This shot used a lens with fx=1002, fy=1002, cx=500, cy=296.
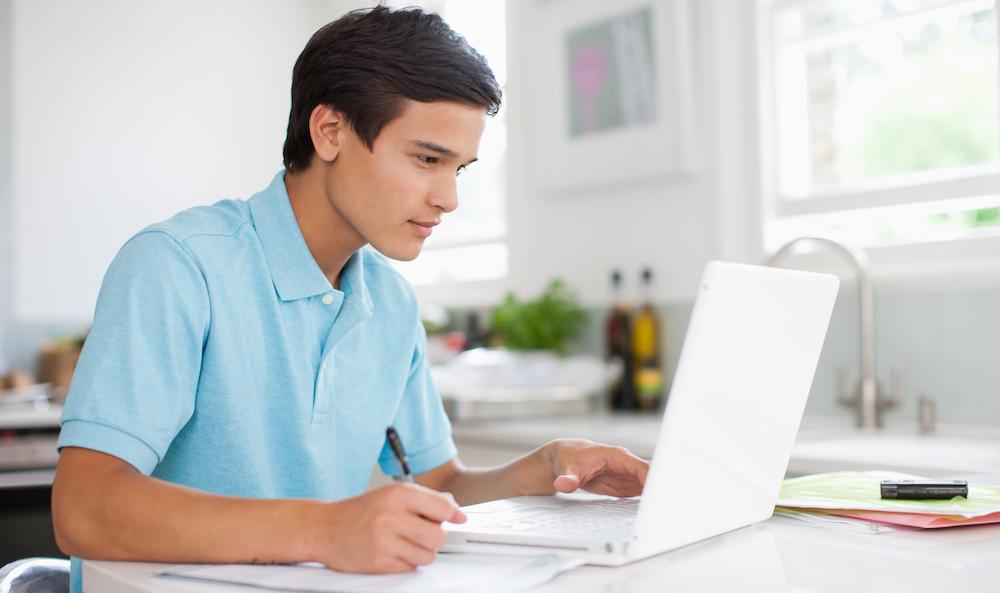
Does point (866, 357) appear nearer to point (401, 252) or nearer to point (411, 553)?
point (401, 252)

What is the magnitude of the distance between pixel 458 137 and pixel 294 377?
0.36 meters

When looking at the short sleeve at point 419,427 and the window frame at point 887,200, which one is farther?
the window frame at point 887,200

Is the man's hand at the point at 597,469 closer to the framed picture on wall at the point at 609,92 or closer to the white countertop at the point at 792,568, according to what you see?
the white countertop at the point at 792,568

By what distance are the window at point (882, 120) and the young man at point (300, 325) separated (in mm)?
1457

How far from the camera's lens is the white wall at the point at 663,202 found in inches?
106

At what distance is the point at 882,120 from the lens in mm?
2514

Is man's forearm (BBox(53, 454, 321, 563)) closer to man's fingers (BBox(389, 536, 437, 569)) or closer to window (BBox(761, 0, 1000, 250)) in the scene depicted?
man's fingers (BBox(389, 536, 437, 569))

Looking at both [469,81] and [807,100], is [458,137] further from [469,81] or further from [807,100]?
[807,100]

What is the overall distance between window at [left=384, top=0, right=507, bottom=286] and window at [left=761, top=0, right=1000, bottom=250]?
1.13 meters

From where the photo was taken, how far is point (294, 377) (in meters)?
1.25

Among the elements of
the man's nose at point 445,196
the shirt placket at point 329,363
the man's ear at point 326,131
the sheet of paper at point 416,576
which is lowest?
the sheet of paper at point 416,576

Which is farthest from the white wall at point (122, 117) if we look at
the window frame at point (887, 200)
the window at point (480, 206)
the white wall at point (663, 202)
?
the window frame at point (887, 200)

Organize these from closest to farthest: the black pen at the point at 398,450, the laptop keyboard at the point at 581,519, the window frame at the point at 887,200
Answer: the laptop keyboard at the point at 581,519 → the black pen at the point at 398,450 → the window frame at the point at 887,200

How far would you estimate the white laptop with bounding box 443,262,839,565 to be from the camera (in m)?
0.82
